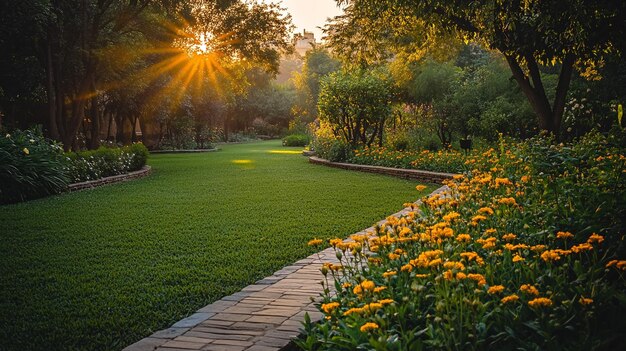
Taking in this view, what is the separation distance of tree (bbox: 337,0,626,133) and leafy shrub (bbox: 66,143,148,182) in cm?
739

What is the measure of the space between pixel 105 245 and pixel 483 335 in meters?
5.13

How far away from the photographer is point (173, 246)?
6.44 m

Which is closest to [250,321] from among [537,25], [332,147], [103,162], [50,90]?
[537,25]

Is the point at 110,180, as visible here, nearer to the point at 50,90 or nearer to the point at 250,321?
the point at 50,90

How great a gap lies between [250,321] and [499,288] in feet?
5.64

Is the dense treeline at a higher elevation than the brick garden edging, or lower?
higher

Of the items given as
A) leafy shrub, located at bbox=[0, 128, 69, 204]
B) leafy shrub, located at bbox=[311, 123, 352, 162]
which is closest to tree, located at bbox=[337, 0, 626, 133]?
leafy shrub, located at bbox=[311, 123, 352, 162]

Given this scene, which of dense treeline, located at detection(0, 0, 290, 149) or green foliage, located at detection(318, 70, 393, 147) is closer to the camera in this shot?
dense treeline, located at detection(0, 0, 290, 149)

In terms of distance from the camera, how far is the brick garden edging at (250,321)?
10.6 feet

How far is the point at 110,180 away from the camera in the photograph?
46.9 ft

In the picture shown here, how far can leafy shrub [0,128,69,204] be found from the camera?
1074 cm

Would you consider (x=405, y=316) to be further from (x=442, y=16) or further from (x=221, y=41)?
(x=221, y=41)

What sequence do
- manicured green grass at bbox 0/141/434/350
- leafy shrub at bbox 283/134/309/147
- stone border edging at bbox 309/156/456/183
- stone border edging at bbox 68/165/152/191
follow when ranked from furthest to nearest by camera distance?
leafy shrub at bbox 283/134/309/147
stone border edging at bbox 309/156/456/183
stone border edging at bbox 68/165/152/191
manicured green grass at bbox 0/141/434/350

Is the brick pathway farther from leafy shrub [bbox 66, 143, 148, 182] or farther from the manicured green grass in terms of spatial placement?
leafy shrub [bbox 66, 143, 148, 182]
